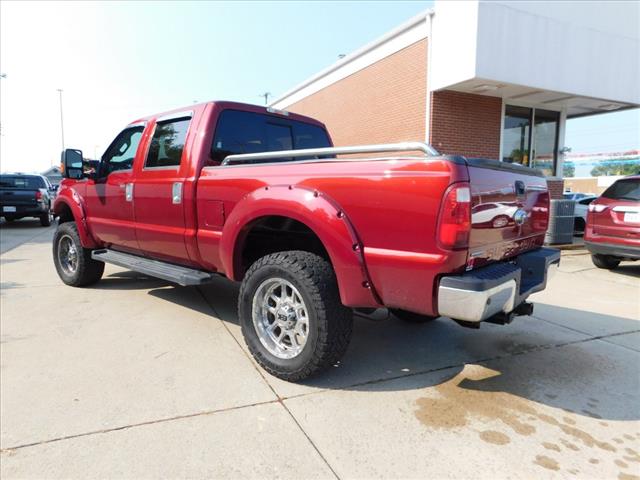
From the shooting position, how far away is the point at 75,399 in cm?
274

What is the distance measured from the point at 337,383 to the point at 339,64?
43.2 ft

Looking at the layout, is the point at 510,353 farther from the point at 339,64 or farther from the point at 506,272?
the point at 339,64

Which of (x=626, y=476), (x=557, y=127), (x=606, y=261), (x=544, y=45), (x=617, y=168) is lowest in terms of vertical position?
(x=626, y=476)

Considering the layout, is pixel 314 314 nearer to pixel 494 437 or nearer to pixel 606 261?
pixel 494 437

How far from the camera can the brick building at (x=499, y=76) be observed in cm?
939

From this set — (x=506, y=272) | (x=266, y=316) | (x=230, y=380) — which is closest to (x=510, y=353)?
(x=506, y=272)

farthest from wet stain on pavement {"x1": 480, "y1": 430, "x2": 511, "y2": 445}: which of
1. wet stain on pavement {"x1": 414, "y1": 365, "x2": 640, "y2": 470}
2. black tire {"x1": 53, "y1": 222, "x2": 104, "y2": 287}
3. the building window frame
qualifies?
the building window frame

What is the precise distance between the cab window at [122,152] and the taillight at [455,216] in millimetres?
3441

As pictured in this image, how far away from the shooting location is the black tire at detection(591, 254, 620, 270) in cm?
739

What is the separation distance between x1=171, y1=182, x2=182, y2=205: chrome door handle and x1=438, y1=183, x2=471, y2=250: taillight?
236cm

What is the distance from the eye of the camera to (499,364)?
11.0ft

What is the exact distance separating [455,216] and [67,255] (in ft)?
17.7

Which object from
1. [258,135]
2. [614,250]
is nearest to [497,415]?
[258,135]

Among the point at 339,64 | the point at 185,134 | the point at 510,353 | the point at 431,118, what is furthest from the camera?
the point at 339,64
